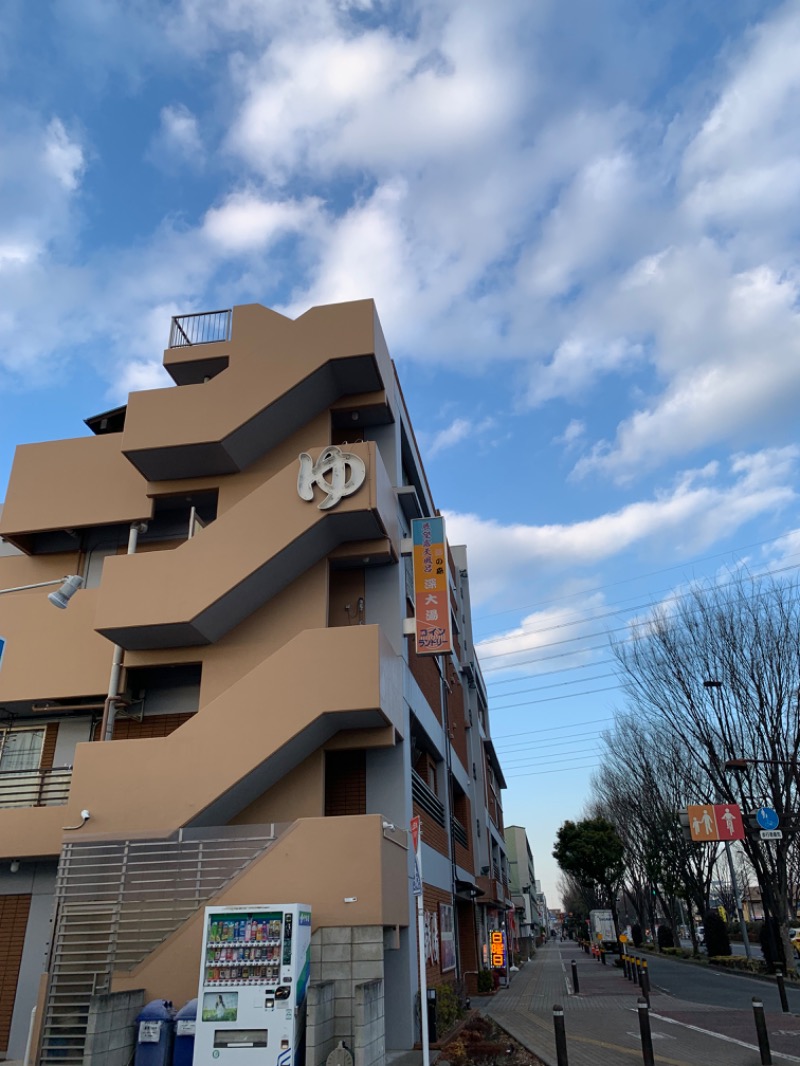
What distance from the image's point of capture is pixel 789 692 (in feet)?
87.7

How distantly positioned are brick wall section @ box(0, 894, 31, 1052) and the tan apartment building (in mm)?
40

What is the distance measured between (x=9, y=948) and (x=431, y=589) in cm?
1145

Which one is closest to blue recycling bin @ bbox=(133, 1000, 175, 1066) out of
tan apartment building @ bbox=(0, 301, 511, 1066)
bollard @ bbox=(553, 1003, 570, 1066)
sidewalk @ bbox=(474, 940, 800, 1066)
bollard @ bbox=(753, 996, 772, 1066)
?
tan apartment building @ bbox=(0, 301, 511, 1066)

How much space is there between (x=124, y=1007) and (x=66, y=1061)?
1.69 metres

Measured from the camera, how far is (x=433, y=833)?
62.4 feet

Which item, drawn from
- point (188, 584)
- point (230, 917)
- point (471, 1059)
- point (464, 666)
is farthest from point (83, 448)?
point (464, 666)

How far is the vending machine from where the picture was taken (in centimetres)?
1002

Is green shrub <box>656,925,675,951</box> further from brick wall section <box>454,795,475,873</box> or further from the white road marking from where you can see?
the white road marking

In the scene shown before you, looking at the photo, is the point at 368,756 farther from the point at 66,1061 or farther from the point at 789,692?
the point at 789,692

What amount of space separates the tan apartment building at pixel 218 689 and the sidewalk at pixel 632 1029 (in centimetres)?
231

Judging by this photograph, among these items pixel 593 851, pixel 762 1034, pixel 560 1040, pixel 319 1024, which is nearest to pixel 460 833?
pixel 762 1034

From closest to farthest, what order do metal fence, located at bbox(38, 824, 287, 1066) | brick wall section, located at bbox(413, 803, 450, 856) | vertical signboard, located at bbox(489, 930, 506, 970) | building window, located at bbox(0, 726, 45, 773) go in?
1. metal fence, located at bbox(38, 824, 287, 1066)
2. brick wall section, located at bbox(413, 803, 450, 856)
3. building window, located at bbox(0, 726, 45, 773)
4. vertical signboard, located at bbox(489, 930, 506, 970)

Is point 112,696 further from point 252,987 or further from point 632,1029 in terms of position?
point 632,1029

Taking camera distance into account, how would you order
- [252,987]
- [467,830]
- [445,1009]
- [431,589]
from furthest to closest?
[467,830] → [431,589] → [445,1009] → [252,987]
